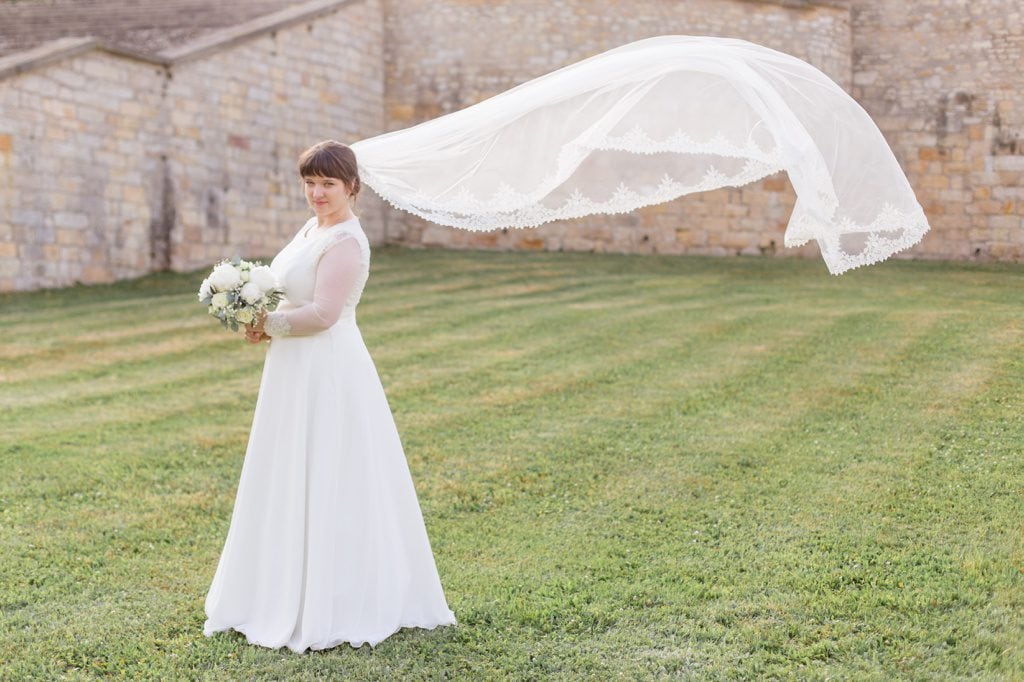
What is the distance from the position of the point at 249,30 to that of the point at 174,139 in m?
2.36

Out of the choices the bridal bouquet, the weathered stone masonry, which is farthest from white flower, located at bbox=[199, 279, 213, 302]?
the weathered stone masonry

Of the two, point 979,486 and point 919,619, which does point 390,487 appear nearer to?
point 919,619

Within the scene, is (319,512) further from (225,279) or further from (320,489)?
(225,279)

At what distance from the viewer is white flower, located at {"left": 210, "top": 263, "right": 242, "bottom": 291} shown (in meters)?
4.00

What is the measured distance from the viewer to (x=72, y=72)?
14031mm

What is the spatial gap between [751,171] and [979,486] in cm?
281

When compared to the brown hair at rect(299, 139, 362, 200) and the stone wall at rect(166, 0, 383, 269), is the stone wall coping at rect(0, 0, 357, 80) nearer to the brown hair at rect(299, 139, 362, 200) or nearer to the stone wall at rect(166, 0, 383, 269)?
the stone wall at rect(166, 0, 383, 269)

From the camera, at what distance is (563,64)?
18797 mm

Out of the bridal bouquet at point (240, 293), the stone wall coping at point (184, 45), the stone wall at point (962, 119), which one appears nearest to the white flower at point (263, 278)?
the bridal bouquet at point (240, 293)

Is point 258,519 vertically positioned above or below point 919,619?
above

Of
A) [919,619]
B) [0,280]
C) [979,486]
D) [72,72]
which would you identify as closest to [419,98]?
[72,72]

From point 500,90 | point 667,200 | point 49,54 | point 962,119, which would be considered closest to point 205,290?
point 667,200

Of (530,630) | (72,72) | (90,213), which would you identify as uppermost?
(72,72)

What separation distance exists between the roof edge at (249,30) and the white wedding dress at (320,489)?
12.6 meters
